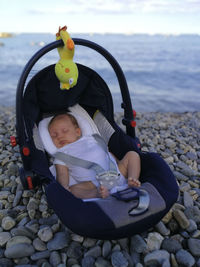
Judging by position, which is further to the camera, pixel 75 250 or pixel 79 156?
A: pixel 79 156

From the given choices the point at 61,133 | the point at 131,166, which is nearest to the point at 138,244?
the point at 131,166

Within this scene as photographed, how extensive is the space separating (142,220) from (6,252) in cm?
102

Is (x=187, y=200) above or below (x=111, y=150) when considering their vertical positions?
below

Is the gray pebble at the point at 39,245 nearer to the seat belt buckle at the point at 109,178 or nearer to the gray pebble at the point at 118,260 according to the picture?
the gray pebble at the point at 118,260

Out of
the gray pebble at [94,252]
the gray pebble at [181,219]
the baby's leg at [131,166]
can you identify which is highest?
the baby's leg at [131,166]

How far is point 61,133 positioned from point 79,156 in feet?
1.10

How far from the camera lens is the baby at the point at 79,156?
2.50 m

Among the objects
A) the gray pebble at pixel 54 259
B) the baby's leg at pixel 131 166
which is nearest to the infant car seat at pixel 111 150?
the baby's leg at pixel 131 166

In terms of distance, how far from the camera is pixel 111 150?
3.04 metres

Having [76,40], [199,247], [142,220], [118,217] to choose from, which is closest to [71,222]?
[118,217]

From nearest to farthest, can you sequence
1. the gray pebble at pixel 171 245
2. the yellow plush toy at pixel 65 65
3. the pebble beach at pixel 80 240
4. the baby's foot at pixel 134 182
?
1. the pebble beach at pixel 80 240
2. the gray pebble at pixel 171 245
3. the baby's foot at pixel 134 182
4. the yellow plush toy at pixel 65 65

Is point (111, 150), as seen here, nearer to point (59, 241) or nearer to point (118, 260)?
point (59, 241)

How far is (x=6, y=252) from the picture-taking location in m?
1.98

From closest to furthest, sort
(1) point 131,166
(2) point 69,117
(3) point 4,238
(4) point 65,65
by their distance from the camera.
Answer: (3) point 4,238 → (4) point 65,65 → (1) point 131,166 → (2) point 69,117
